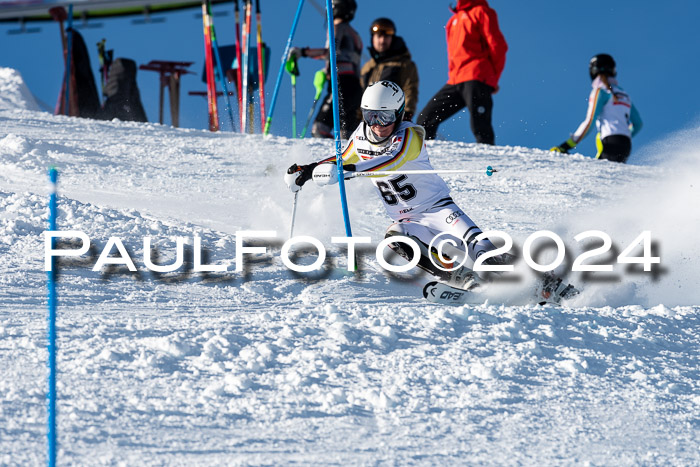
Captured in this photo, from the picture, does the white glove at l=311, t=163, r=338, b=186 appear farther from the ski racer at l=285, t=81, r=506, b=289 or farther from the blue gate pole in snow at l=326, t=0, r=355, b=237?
the blue gate pole in snow at l=326, t=0, r=355, b=237

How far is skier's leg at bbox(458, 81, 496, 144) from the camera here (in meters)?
7.97

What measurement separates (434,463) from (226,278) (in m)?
2.40

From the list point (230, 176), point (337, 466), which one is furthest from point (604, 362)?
point (230, 176)

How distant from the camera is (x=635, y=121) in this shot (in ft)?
31.2

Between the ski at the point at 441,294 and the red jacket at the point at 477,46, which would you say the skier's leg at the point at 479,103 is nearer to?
the red jacket at the point at 477,46

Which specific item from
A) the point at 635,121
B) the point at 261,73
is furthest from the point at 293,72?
the point at 635,121

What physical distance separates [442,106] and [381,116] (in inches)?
140

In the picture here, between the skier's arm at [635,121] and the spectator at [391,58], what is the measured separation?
265cm

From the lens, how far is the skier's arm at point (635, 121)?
9477 mm

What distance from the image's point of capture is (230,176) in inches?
303

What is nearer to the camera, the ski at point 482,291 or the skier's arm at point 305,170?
the ski at point 482,291

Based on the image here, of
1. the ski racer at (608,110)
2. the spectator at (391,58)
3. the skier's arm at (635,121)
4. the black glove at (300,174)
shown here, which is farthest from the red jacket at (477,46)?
the black glove at (300,174)

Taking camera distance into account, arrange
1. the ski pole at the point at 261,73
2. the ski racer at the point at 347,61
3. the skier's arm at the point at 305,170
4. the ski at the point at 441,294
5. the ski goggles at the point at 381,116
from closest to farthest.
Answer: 1. the ski at the point at 441,294
2. the ski goggles at the point at 381,116
3. the skier's arm at the point at 305,170
4. the ski racer at the point at 347,61
5. the ski pole at the point at 261,73

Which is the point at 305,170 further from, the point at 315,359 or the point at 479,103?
the point at 479,103
